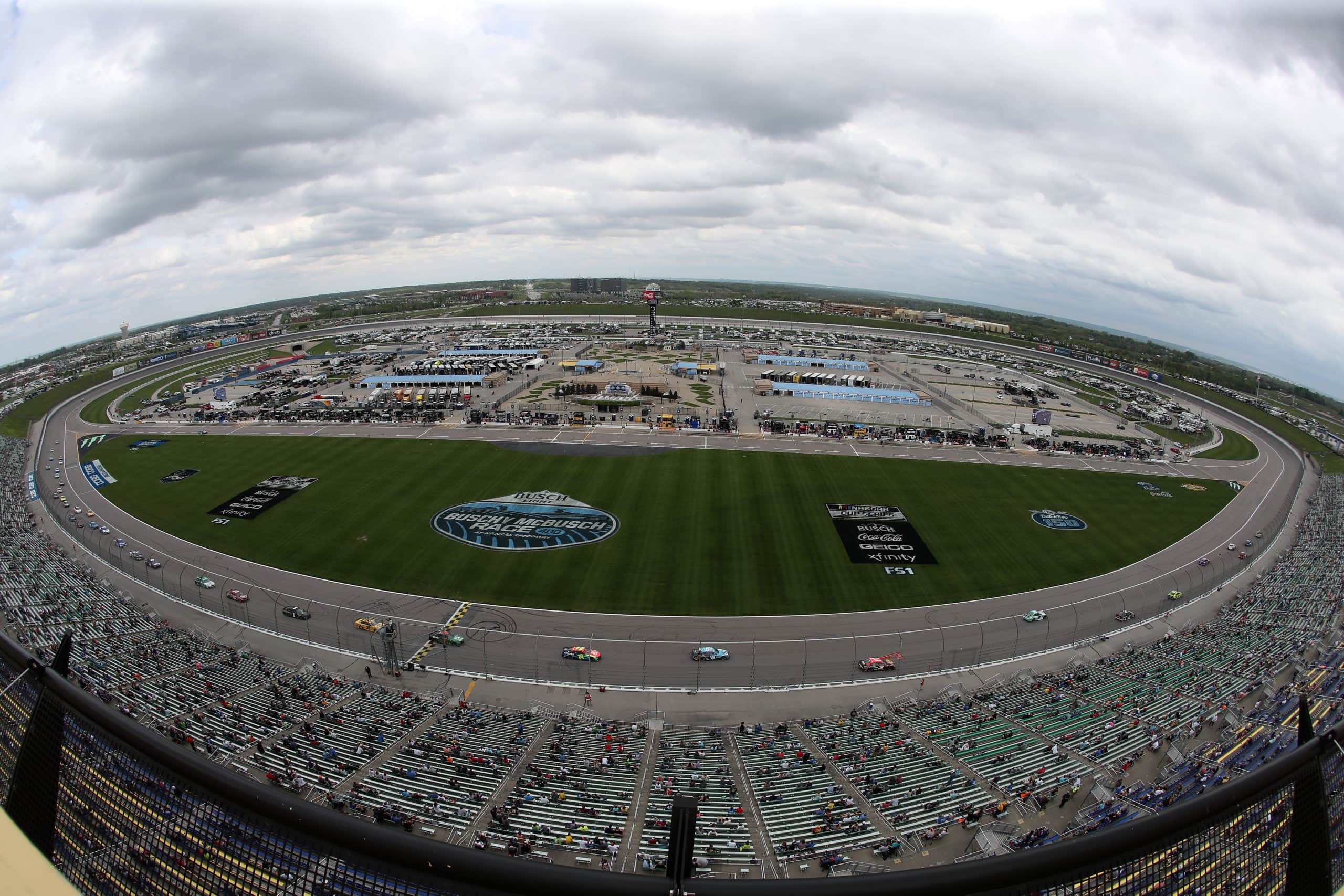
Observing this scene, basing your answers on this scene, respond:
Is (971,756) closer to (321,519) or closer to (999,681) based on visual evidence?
(999,681)

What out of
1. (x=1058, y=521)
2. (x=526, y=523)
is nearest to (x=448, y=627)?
(x=526, y=523)

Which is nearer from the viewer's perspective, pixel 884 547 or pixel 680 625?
pixel 680 625

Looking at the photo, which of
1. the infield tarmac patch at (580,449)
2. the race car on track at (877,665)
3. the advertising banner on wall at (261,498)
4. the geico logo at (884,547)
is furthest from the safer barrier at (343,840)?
the infield tarmac patch at (580,449)

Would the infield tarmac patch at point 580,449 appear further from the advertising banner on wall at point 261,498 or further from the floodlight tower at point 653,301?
the floodlight tower at point 653,301

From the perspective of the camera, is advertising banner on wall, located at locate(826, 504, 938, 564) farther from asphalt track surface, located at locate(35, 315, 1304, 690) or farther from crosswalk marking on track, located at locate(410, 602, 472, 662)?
crosswalk marking on track, located at locate(410, 602, 472, 662)

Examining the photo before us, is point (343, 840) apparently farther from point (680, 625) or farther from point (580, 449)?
point (580, 449)

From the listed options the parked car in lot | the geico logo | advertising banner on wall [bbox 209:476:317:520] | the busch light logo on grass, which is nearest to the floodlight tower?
advertising banner on wall [bbox 209:476:317:520]
